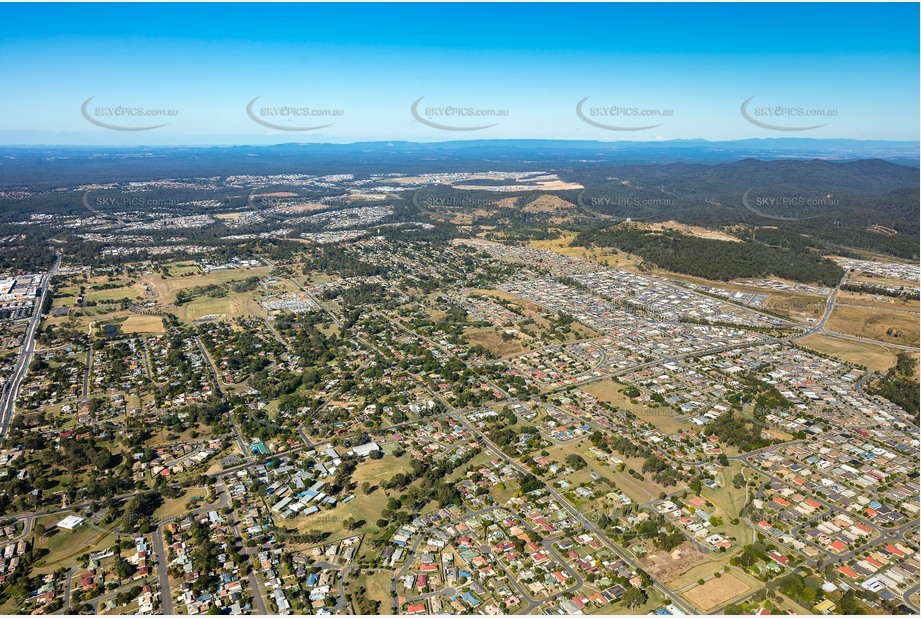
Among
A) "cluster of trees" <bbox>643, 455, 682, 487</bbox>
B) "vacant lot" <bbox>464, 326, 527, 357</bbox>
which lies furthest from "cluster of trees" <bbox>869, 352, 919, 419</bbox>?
"vacant lot" <bbox>464, 326, 527, 357</bbox>

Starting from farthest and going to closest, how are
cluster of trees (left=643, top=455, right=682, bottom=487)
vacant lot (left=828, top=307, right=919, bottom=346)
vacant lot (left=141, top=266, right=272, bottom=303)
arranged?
vacant lot (left=141, top=266, right=272, bottom=303)
vacant lot (left=828, top=307, right=919, bottom=346)
cluster of trees (left=643, top=455, right=682, bottom=487)

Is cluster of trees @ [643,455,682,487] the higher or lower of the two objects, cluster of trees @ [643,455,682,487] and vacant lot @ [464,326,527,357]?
the higher

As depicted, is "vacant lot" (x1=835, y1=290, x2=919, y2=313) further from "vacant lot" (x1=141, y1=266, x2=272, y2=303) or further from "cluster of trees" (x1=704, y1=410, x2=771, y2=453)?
"vacant lot" (x1=141, y1=266, x2=272, y2=303)

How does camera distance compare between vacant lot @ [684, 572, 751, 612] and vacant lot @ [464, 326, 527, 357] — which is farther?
vacant lot @ [464, 326, 527, 357]

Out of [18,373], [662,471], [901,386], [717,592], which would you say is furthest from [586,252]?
[18,373]

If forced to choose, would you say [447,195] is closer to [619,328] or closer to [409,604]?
[619,328]

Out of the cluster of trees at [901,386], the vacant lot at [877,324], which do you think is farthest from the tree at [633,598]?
the vacant lot at [877,324]
